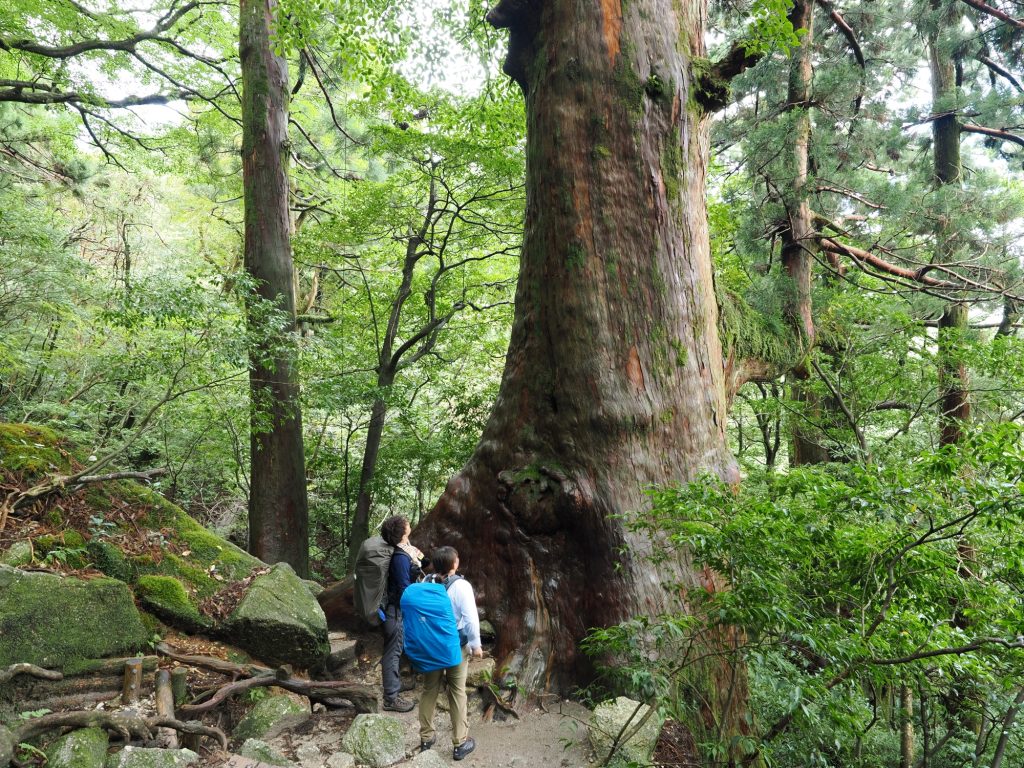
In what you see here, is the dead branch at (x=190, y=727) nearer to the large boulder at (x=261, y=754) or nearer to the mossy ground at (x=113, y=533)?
the large boulder at (x=261, y=754)

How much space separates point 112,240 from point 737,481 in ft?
43.5

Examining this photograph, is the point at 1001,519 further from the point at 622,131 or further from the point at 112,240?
the point at 112,240

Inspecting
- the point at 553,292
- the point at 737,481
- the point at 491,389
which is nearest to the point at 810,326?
the point at 737,481

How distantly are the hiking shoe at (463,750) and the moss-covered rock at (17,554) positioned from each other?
2.98m

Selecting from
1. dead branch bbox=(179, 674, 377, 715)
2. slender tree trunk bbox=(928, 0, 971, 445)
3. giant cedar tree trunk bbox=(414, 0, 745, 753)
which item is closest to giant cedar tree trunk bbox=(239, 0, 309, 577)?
giant cedar tree trunk bbox=(414, 0, 745, 753)

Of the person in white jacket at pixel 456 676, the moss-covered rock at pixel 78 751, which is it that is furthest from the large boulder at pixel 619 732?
the moss-covered rock at pixel 78 751

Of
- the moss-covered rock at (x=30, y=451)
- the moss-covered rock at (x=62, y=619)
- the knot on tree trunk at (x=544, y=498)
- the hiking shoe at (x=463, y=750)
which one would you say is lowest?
the hiking shoe at (x=463, y=750)

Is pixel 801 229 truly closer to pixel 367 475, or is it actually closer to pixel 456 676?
pixel 456 676

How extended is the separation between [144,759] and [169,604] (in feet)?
5.14

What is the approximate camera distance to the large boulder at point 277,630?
415 centimetres

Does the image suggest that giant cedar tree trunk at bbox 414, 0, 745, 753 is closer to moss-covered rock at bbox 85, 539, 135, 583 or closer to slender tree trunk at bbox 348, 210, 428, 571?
moss-covered rock at bbox 85, 539, 135, 583

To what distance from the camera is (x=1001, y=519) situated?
2.03m

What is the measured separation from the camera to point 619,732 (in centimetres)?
314

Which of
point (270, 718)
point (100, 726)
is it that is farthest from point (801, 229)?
point (100, 726)
